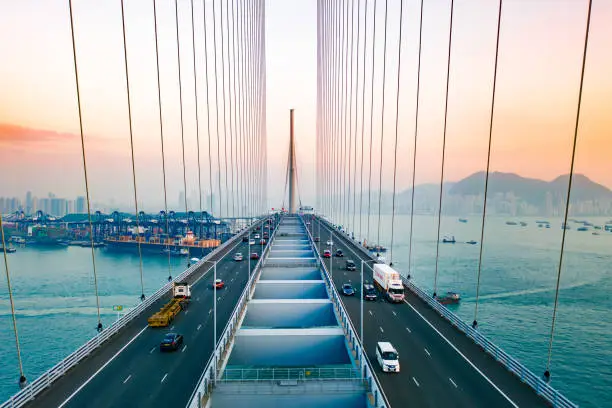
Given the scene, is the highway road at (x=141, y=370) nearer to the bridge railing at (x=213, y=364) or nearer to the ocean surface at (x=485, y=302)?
the bridge railing at (x=213, y=364)

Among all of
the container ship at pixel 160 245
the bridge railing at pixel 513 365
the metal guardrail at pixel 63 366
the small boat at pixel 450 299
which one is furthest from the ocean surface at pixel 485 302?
the metal guardrail at pixel 63 366

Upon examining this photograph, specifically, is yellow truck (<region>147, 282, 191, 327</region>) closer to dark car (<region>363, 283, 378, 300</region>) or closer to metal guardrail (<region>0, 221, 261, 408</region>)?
metal guardrail (<region>0, 221, 261, 408</region>)

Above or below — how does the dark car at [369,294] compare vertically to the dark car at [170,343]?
below

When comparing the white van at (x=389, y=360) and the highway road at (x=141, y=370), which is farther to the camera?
the white van at (x=389, y=360)

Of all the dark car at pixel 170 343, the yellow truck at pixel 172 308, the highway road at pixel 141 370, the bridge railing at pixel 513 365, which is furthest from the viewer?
the yellow truck at pixel 172 308

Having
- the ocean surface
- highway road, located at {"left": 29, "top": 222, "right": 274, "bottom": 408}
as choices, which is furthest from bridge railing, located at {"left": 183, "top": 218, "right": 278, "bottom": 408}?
the ocean surface

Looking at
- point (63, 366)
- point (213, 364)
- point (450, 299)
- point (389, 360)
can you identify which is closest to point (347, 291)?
point (389, 360)

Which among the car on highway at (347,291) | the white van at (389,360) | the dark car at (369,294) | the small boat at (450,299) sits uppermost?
the white van at (389,360)

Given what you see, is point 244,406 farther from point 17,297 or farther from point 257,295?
point 17,297
